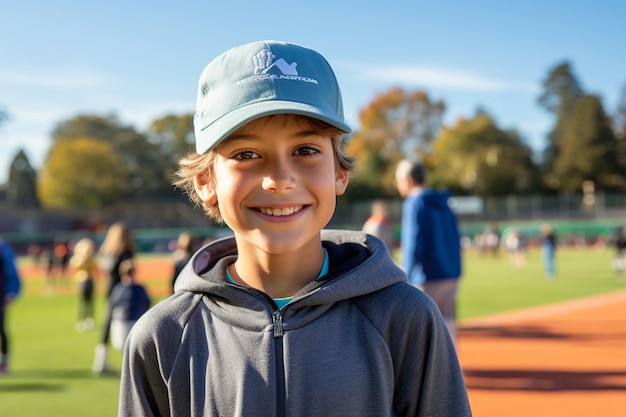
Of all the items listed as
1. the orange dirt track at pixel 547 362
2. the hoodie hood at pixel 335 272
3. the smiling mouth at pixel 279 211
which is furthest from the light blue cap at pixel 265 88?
the orange dirt track at pixel 547 362

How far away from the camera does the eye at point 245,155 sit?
1866mm

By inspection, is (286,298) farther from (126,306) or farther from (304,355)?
(126,306)

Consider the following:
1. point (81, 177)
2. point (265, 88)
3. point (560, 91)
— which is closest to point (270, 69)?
point (265, 88)

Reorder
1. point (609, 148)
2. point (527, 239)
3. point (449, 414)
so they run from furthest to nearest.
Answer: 1. point (609, 148)
2. point (527, 239)
3. point (449, 414)

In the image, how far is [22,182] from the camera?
270 feet

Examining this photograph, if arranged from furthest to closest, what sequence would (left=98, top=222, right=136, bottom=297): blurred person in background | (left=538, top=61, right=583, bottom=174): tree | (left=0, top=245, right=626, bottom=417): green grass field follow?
(left=538, top=61, right=583, bottom=174): tree < (left=98, top=222, right=136, bottom=297): blurred person in background < (left=0, top=245, right=626, bottom=417): green grass field

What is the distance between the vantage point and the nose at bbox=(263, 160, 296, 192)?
182cm

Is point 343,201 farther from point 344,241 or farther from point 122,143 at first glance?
point 344,241

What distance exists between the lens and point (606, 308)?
13984 mm

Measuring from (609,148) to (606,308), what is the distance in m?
62.9

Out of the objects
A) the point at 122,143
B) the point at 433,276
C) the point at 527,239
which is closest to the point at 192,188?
the point at 433,276

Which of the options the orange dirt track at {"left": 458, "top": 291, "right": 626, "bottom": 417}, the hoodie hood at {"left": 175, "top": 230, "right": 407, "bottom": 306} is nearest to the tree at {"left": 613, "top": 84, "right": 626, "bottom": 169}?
the orange dirt track at {"left": 458, "top": 291, "right": 626, "bottom": 417}

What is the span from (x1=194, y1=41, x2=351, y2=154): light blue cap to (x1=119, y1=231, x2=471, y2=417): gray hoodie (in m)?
0.45

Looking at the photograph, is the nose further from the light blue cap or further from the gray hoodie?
the gray hoodie
